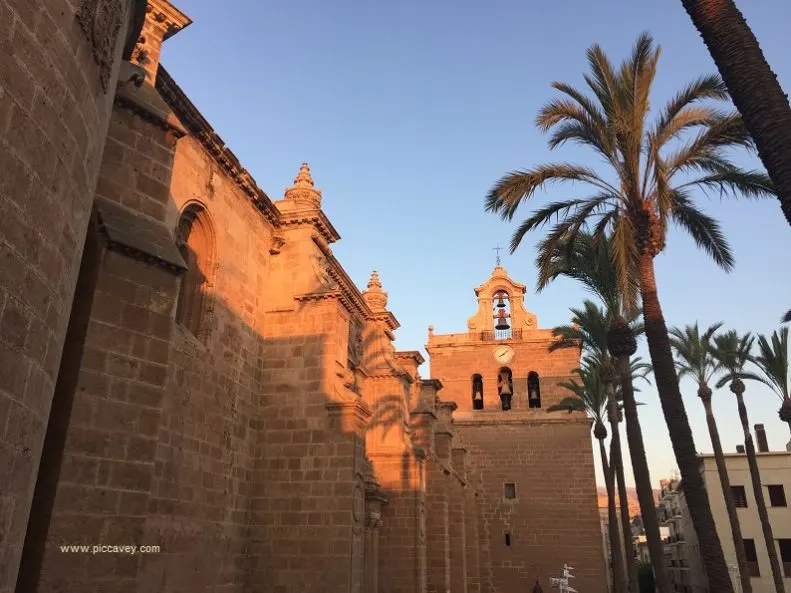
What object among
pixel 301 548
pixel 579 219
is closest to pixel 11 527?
pixel 301 548

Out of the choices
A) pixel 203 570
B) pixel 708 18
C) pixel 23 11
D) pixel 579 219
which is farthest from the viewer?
pixel 579 219

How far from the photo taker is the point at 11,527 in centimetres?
405

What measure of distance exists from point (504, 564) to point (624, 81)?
2216 cm

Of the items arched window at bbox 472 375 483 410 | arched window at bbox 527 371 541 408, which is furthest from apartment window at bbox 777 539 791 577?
arched window at bbox 472 375 483 410

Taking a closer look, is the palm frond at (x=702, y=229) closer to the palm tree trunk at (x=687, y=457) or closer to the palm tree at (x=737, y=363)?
the palm tree trunk at (x=687, y=457)

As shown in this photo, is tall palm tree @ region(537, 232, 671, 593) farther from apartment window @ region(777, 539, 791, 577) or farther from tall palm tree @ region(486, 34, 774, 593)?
apartment window @ region(777, 539, 791, 577)

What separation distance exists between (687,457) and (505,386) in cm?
2029

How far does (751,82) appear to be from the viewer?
580cm

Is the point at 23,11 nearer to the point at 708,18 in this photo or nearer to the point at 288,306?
the point at 708,18

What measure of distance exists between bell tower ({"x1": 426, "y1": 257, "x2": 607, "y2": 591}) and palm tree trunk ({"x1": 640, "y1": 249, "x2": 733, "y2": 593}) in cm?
1756

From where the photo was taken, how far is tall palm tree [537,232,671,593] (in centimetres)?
1340

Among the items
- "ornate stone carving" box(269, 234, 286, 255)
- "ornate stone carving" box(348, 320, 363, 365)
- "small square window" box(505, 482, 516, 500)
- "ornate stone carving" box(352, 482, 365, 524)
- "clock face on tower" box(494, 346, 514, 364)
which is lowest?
"ornate stone carving" box(352, 482, 365, 524)

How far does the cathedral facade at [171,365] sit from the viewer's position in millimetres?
4242

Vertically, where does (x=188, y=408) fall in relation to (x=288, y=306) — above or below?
below
